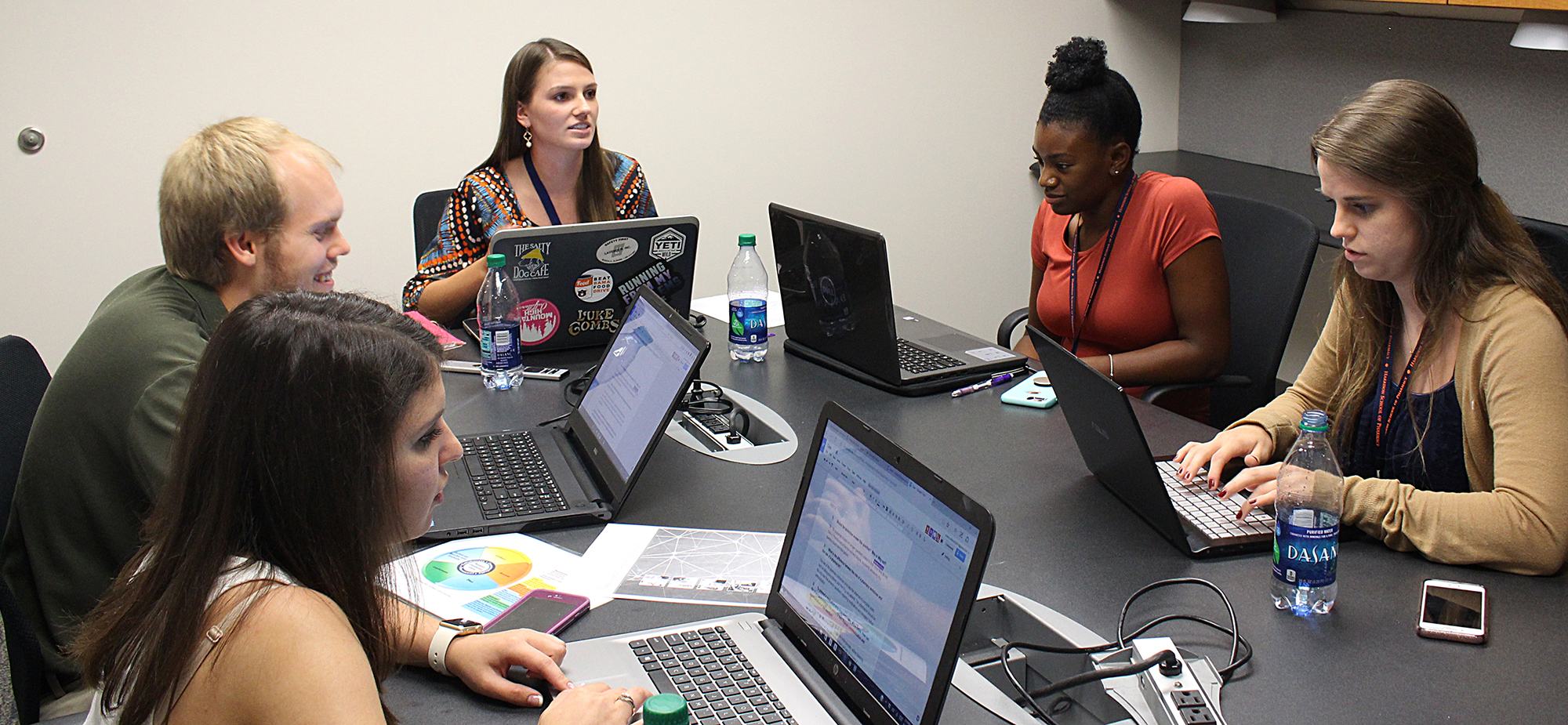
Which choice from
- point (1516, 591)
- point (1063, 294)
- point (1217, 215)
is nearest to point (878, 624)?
point (1516, 591)

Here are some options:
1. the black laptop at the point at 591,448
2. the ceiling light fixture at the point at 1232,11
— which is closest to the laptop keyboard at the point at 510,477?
the black laptop at the point at 591,448

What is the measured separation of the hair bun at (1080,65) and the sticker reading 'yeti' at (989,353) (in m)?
0.60

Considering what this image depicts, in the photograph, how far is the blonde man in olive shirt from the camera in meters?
1.52

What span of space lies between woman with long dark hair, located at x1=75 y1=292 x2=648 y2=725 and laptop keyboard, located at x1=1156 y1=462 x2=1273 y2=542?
805 millimetres

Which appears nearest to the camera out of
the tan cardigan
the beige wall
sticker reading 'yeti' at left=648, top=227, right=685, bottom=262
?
the tan cardigan

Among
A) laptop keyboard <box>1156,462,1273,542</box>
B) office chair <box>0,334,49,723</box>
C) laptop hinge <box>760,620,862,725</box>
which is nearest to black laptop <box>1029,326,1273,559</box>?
laptop keyboard <box>1156,462,1273,542</box>

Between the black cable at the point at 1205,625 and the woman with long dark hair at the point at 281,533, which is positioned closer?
the woman with long dark hair at the point at 281,533

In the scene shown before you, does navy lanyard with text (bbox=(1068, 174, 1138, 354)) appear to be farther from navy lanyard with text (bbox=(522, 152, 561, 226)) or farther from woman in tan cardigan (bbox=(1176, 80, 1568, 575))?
navy lanyard with text (bbox=(522, 152, 561, 226))

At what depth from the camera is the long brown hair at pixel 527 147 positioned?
2.66 metres

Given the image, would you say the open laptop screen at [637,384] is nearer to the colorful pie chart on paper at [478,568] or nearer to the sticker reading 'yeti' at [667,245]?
the colorful pie chart on paper at [478,568]

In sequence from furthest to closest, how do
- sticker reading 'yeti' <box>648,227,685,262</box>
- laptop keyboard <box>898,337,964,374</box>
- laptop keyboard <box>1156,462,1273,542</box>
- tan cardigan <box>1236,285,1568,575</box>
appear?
sticker reading 'yeti' <box>648,227,685,262</box> < laptop keyboard <box>898,337,964,374</box> < laptop keyboard <box>1156,462,1273,542</box> < tan cardigan <box>1236,285,1568,575</box>

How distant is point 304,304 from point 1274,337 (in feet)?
6.53

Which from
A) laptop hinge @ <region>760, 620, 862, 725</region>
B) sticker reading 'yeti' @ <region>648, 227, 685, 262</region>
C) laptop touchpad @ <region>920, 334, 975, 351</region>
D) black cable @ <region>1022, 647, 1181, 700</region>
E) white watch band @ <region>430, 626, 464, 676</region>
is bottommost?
laptop touchpad @ <region>920, 334, 975, 351</region>

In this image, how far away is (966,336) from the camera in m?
2.40
